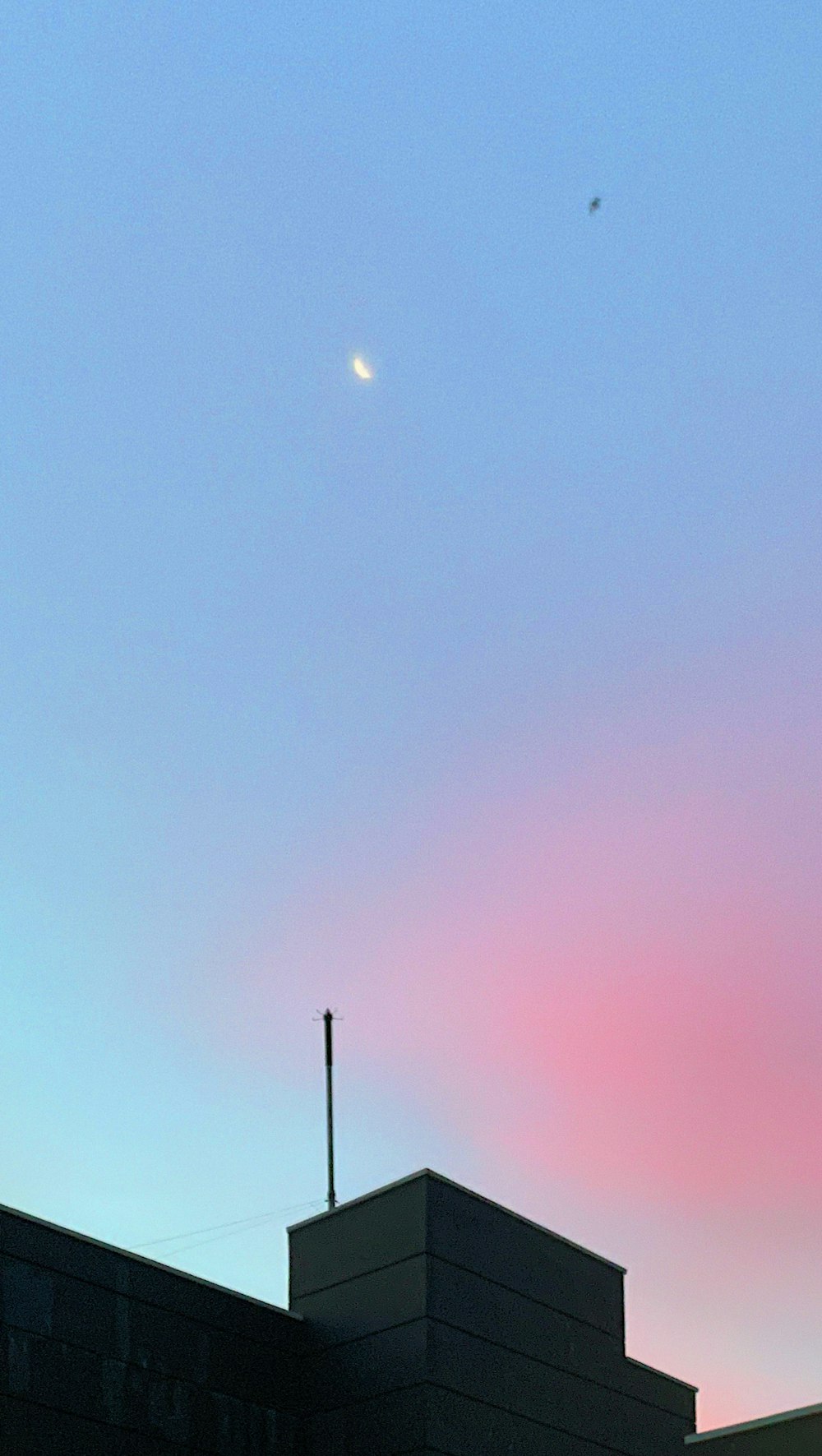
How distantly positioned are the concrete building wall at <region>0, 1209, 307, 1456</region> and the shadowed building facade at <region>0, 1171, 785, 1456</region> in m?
0.03

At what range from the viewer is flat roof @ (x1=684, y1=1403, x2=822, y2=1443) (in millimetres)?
26703

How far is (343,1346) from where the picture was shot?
115 ft

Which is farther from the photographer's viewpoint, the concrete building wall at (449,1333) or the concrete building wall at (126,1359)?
the concrete building wall at (449,1333)

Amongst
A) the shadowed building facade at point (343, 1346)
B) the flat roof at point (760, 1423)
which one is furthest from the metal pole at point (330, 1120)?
the flat roof at point (760, 1423)

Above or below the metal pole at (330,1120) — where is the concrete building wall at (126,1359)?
below

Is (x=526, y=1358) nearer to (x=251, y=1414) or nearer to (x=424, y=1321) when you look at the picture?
(x=424, y=1321)

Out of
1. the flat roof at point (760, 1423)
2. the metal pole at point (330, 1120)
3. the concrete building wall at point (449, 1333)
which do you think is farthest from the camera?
the metal pole at point (330, 1120)

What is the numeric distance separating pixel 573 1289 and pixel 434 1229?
5423 millimetres

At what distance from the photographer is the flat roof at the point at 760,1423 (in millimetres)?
26703

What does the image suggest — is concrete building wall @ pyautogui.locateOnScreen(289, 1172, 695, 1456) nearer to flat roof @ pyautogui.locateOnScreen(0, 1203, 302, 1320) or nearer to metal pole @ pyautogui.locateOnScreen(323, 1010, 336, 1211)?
flat roof @ pyautogui.locateOnScreen(0, 1203, 302, 1320)

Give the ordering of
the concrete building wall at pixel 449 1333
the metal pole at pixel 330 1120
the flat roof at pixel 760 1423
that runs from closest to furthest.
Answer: the flat roof at pixel 760 1423
the concrete building wall at pixel 449 1333
the metal pole at pixel 330 1120

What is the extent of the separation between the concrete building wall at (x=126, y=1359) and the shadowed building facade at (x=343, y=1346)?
0.03 meters

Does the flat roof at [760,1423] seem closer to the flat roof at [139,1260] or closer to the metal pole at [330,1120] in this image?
the flat roof at [139,1260]

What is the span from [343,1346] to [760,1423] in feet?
34.9
